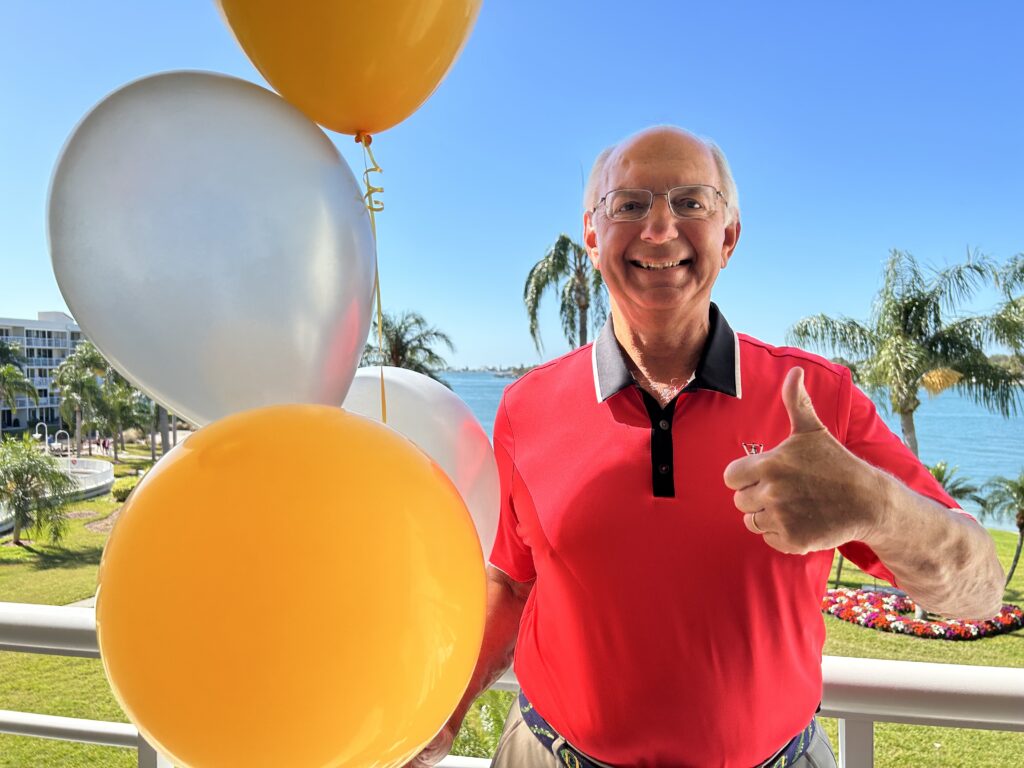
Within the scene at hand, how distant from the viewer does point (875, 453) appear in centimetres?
92

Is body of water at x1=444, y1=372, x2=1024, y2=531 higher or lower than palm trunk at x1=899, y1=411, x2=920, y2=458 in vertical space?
lower

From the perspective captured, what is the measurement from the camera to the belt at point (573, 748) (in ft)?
2.90

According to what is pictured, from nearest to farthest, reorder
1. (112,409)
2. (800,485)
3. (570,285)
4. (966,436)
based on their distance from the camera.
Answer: (800,485), (570,285), (112,409), (966,436)

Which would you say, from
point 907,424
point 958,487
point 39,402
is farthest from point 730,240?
point 39,402

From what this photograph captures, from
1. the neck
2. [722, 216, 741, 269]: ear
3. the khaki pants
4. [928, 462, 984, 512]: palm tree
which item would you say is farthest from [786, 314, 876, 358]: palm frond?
the khaki pants

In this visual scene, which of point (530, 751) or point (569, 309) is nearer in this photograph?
point (530, 751)

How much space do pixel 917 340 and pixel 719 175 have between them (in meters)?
15.9

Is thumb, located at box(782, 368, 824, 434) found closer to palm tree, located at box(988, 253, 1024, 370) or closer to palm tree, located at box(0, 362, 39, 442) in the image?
palm tree, located at box(988, 253, 1024, 370)

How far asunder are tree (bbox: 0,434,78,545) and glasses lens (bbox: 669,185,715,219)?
16705 millimetres

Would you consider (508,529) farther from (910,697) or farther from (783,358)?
(910,697)

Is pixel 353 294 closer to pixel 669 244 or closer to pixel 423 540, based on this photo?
pixel 423 540

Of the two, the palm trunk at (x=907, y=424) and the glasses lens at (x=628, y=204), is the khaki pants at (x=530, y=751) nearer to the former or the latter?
the glasses lens at (x=628, y=204)

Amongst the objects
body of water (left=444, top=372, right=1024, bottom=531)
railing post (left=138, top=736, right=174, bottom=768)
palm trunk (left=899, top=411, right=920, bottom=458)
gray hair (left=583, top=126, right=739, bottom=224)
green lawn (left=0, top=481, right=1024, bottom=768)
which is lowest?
green lawn (left=0, top=481, right=1024, bottom=768)

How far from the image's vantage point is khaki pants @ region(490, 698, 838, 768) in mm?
909
